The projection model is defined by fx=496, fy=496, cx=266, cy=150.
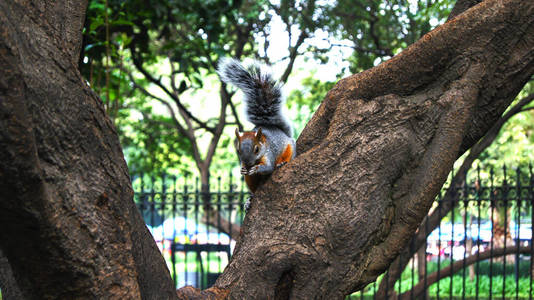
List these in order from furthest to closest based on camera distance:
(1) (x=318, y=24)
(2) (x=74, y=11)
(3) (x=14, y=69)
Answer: (1) (x=318, y=24) → (2) (x=74, y=11) → (3) (x=14, y=69)

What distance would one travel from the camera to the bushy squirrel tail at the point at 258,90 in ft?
9.74

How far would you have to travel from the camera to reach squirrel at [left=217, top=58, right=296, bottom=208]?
9.41ft

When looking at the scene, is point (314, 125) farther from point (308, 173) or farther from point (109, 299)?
point (109, 299)

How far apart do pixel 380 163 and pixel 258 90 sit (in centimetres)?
95

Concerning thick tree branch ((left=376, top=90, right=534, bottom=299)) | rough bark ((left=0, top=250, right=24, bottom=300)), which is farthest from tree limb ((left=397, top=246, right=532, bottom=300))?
rough bark ((left=0, top=250, right=24, bottom=300))

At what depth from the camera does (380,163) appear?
2.44 metres

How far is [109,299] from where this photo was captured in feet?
5.53

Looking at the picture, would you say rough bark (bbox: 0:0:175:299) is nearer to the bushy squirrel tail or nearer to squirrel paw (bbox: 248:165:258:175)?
squirrel paw (bbox: 248:165:258:175)

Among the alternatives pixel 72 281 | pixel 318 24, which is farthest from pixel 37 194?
pixel 318 24

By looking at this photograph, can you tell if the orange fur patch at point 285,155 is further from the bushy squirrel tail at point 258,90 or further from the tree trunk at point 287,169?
the bushy squirrel tail at point 258,90

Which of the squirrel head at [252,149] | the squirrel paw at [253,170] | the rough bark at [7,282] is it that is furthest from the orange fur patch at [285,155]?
the rough bark at [7,282]

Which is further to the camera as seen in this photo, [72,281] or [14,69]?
[72,281]

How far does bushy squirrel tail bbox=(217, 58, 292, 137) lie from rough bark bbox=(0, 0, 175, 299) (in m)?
1.28

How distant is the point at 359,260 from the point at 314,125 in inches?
34.3
